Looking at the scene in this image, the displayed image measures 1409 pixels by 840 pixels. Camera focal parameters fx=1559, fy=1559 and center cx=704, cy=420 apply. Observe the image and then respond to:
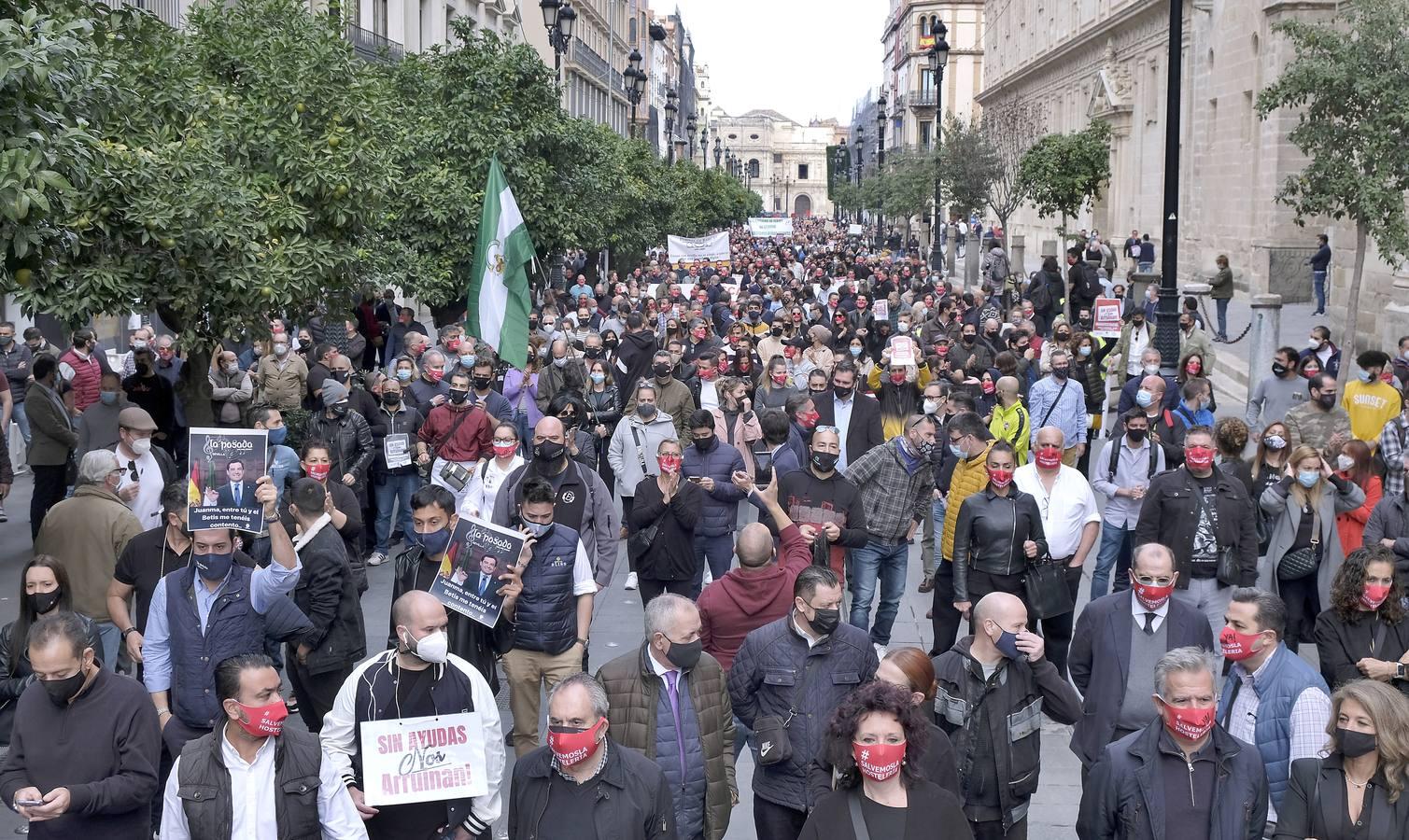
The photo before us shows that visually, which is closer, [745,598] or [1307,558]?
[745,598]

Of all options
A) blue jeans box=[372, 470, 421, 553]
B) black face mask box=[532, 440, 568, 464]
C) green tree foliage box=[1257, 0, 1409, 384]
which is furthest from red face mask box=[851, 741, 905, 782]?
green tree foliage box=[1257, 0, 1409, 384]

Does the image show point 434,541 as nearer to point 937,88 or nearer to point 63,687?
point 63,687

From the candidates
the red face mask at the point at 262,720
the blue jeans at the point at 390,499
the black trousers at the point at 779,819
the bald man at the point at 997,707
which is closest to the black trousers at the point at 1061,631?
the bald man at the point at 997,707

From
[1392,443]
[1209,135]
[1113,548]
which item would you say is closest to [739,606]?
[1113,548]

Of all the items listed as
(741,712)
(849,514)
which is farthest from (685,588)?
(741,712)

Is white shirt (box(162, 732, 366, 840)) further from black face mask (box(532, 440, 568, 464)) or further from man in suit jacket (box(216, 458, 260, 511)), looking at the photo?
black face mask (box(532, 440, 568, 464))

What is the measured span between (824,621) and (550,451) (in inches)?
127

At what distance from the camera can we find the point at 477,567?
682cm

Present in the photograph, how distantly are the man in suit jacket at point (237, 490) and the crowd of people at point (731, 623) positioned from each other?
0.10ft

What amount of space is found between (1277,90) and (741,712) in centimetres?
1346

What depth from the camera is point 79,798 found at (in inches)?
206

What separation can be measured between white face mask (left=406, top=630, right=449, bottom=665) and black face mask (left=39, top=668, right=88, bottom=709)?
1127 mm

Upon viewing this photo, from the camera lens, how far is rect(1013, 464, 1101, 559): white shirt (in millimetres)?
8836

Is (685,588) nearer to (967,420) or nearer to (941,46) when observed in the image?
(967,420)
